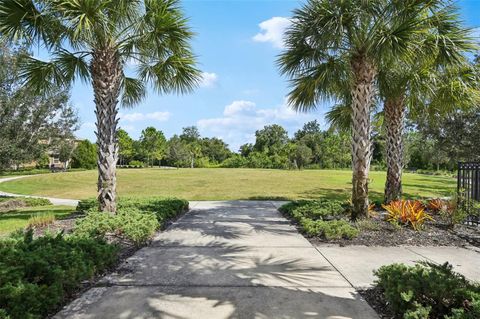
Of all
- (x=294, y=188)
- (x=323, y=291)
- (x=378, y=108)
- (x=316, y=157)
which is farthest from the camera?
(x=316, y=157)

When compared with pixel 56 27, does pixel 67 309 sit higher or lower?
lower

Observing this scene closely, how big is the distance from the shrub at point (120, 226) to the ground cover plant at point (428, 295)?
13.9 feet

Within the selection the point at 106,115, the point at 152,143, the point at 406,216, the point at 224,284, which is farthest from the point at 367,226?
the point at 152,143

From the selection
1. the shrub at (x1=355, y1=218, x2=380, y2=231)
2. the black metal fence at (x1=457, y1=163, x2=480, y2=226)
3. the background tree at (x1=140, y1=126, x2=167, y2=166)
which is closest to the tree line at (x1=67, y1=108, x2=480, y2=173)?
the background tree at (x1=140, y1=126, x2=167, y2=166)

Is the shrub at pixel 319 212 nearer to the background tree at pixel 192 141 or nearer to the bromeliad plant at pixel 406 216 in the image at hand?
the bromeliad plant at pixel 406 216

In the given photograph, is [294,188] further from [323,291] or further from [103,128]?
[323,291]

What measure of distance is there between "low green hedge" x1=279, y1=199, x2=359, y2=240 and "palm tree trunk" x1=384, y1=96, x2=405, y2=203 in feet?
6.89

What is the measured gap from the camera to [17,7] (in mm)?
6516

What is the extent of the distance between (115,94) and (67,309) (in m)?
5.55

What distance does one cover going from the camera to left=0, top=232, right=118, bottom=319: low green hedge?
9.65 feet

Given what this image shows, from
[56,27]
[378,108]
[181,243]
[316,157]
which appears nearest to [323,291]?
[181,243]

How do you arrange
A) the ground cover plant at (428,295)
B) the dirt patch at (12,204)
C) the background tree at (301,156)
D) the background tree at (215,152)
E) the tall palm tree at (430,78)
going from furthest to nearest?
the background tree at (215,152) < the background tree at (301,156) < the dirt patch at (12,204) < the tall palm tree at (430,78) < the ground cover plant at (428,295)

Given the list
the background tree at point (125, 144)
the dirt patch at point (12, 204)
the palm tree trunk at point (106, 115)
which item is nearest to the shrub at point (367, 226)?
the palm tree trunk at point (106, 115)

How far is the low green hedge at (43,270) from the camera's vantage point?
2.94 meters
